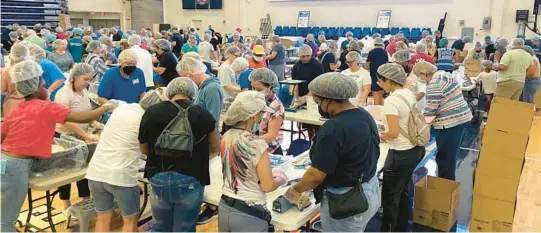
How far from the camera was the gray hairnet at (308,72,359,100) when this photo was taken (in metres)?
2.18

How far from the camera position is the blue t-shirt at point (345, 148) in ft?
6.84

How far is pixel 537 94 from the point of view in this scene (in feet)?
25.2

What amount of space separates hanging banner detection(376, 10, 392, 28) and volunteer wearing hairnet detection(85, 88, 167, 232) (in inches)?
523

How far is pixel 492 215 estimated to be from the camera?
11.5 feet

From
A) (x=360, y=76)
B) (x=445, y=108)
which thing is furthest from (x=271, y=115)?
(x=360, y=76)

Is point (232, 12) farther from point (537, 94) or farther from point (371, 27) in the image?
point (537, 94)

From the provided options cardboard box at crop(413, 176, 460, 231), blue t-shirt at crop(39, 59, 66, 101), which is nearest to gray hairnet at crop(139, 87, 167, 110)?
cardboard box at crop(413, 176, 460, 231)

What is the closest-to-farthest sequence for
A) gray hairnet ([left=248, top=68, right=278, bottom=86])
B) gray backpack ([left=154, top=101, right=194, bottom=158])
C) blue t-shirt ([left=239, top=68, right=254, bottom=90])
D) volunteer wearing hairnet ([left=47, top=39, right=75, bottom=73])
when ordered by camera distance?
gray backpack ([left=154, top=101, right=194, bottom=158])
gray hairnet ([left=248, top=68, right=278, bottom=86])
blue t-shirt ([left=239, top=68, right=254, bottom=90])
volunteer wearing hairnet ([left=47, top=39, right=75, bottom=73])

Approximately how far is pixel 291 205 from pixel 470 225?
78.6 inches

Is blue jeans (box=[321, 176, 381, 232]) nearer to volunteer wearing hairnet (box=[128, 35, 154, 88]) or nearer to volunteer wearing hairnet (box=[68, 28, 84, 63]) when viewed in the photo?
volunteer wearing hairnet (box=[128, 35, 154, 88])

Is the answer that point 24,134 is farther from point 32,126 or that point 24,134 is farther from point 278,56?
point 278,56

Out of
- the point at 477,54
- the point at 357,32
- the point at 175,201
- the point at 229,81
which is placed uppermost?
the point at 357,32

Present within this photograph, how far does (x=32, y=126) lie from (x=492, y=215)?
334cm

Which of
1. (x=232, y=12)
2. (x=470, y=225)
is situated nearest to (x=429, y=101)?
(x=470, y=225)
